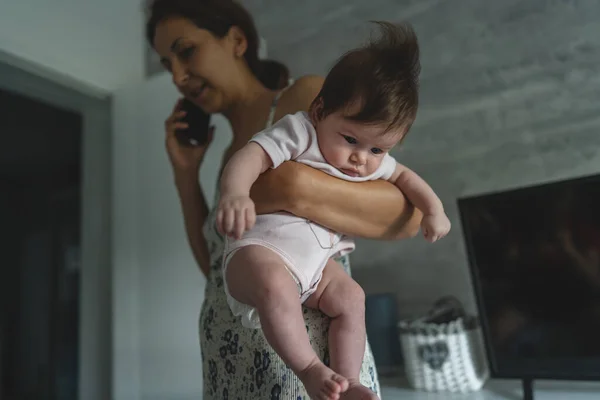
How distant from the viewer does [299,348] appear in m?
0.41

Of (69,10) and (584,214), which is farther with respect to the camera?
(69,10)

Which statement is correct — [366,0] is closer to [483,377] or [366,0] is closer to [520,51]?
[520,51]

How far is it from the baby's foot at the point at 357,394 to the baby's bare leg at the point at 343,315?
44mm

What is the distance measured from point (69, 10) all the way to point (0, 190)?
0.51m

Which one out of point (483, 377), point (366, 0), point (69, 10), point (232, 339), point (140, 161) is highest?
point (69, 10)

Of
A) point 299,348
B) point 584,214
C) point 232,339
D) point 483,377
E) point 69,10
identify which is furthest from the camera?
point 69,10

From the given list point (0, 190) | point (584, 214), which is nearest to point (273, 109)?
point (584, 214)

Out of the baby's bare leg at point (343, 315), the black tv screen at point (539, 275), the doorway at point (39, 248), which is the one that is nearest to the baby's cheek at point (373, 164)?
the baby's bare leg at point (343, 315)

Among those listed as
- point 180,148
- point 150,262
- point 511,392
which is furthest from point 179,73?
point 150,262

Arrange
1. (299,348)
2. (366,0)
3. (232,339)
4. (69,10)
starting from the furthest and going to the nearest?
(69,10) < (366,0) < (232,339) < (299,348)

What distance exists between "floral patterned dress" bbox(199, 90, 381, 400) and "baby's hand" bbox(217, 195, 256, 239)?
135 millimetres

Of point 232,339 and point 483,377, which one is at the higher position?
point 232,339

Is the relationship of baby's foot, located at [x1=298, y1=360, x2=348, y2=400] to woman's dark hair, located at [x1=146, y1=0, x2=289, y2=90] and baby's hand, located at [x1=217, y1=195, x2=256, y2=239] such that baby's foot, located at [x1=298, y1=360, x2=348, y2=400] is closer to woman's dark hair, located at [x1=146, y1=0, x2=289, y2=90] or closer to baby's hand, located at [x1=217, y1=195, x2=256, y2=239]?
baby's hand, located at [x1=217, y1=195, x2=256, y2=239]

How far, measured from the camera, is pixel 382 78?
15.1 inches
